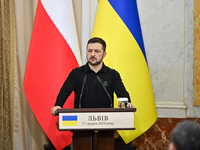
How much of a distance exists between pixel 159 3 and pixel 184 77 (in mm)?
1187

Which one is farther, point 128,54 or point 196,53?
point 196,53

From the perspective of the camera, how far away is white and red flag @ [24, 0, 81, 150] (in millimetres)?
3051

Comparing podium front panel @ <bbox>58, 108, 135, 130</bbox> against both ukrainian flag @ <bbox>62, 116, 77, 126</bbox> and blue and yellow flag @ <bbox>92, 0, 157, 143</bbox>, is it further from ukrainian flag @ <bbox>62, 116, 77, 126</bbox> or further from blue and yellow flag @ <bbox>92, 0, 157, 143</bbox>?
blue and yellow flag @ <bbox>92, 0, 157, 143</bbox>

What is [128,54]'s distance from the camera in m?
3.21

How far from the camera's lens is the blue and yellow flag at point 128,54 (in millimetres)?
3164

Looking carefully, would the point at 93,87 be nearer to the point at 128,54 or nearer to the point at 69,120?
the point at 69,120

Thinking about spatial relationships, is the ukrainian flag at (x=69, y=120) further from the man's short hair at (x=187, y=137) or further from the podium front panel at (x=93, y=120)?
the man's short hair at (x=187, y=137)

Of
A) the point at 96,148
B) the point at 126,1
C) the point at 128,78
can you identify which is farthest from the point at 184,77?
the point at 96,148

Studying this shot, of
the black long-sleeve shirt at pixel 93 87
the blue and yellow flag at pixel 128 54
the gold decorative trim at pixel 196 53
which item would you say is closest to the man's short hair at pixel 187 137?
the black long-sleeve shirt at pixel 93 87

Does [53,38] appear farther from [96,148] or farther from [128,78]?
[96,148]

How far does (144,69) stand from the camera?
3232 mm

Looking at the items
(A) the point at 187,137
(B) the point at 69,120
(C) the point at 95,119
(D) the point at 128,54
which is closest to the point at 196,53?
(D) the point at 128,54

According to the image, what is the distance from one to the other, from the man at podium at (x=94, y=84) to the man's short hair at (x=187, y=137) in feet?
5.61

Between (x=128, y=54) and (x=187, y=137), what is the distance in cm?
259
